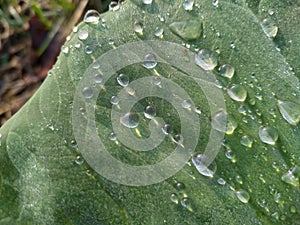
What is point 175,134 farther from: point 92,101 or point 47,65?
point 47,65

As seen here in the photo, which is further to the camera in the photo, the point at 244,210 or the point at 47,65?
the point at 47,65

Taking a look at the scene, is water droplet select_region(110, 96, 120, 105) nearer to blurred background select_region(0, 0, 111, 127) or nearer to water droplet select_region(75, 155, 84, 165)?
water droplet select_region(75, 155, 84, 165)

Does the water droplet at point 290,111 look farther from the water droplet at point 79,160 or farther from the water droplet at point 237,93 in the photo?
the water droplet at point 79,160

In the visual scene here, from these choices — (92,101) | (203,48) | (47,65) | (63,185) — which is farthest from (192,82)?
(47,65)

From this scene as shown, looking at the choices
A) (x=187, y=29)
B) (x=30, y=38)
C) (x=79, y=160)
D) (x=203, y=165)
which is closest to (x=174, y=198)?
(x=203, y=165)

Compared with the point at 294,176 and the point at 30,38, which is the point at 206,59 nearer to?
the point at 294,176

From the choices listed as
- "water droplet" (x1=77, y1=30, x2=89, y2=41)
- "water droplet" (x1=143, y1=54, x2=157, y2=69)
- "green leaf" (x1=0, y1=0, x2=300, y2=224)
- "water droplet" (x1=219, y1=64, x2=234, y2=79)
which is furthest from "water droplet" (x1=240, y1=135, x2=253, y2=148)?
"water droplet" (x1=77, y1=30, x2=89, y2=41)

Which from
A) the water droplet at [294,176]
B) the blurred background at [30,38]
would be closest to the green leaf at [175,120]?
the water droplet at [294,176]
